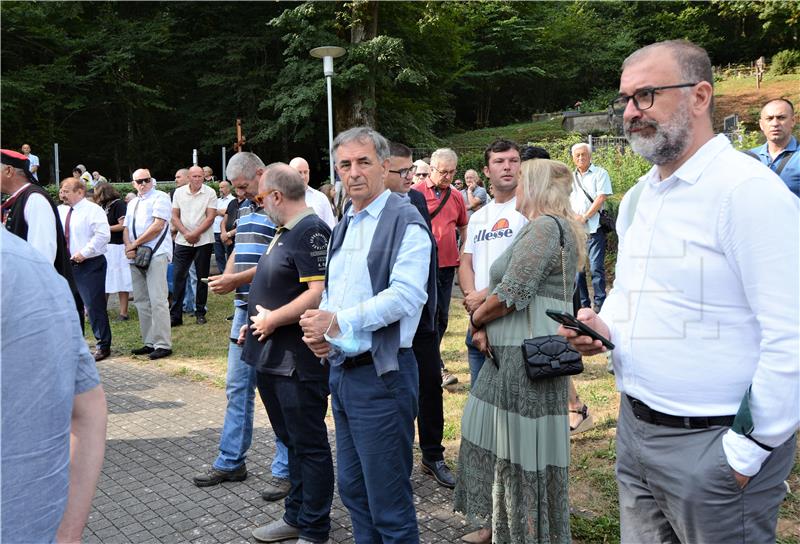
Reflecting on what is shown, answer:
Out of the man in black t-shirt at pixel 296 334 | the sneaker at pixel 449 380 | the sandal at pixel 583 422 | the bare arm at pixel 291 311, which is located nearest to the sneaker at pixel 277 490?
the man in black t-shirt at pixel 296 334

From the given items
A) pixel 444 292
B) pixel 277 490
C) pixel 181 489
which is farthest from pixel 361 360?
pixel 444 292

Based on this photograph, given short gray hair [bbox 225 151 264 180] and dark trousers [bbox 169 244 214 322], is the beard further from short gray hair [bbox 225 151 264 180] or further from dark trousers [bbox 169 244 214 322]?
dark trousers [bbox 169 244 214 322]

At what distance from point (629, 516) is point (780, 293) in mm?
967

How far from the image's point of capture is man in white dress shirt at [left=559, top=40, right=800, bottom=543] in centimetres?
182

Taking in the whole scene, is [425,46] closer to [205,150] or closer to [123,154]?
[205,150]

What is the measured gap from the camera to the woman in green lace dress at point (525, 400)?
3260 mm

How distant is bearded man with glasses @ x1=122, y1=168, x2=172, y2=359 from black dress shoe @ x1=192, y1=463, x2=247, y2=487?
3.93 meters

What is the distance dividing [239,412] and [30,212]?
2.27 metres

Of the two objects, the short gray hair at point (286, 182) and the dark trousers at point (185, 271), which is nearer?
the short gray hair at point (286, 182)

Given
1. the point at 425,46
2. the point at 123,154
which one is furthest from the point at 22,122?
the point at 425,46

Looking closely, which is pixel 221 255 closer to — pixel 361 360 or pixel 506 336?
pixel 506 336

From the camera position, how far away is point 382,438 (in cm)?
288

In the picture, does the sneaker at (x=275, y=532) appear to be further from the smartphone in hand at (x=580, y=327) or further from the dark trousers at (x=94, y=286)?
the dark trousers at (x=94, y=286)

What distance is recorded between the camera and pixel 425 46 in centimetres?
3372
